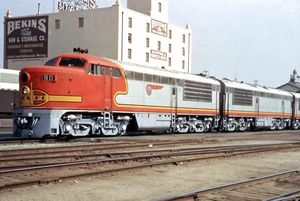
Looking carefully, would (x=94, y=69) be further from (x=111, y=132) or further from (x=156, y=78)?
(x=156, y=78)

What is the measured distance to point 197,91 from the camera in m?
28.5

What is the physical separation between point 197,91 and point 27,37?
46267mm

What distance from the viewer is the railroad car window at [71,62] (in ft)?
64.1

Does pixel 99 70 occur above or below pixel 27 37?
below

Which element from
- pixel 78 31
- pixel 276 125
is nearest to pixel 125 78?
pixel 276 125

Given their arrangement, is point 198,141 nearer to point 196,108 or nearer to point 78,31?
point 196,108

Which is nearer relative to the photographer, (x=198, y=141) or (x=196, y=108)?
(x=198, y=141)

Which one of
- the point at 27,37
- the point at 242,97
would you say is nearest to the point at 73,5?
the point at 27,37

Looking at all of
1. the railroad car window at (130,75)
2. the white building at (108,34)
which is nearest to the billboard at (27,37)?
the white building at (108,34)

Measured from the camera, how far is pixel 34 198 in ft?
25.3

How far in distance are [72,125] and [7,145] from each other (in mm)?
3097

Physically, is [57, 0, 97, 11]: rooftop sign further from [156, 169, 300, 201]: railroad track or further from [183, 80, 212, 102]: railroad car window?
→ [156, 169, 300, 201]: railroad track

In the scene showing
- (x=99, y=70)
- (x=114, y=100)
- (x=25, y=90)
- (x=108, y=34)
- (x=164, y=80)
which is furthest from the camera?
(x=108, y=34)

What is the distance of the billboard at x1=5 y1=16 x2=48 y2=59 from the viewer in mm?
67875
